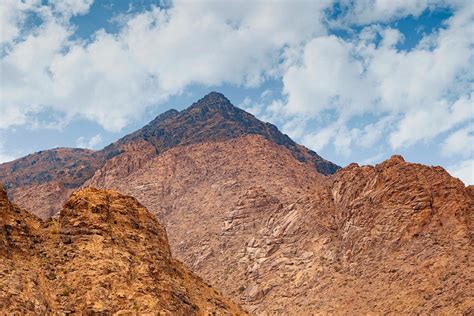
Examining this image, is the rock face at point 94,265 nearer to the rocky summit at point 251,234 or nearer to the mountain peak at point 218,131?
the rocky summit at point 251,234

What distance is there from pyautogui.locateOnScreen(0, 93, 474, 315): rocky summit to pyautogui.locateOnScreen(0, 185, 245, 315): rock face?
0.10m

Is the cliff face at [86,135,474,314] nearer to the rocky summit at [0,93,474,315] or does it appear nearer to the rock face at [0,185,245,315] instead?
the rocky summit at [0,93,474,315]

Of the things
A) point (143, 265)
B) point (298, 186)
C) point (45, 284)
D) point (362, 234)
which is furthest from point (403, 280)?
point (298, 186)

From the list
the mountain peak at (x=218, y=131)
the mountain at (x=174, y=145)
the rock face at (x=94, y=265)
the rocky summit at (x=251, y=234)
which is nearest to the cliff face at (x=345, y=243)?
the rocky summit at (x=251, y=234)

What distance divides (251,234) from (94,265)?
6442 centimetres

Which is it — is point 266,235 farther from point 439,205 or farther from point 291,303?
point 439,205

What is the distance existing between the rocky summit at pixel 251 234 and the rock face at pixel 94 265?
0.10 m

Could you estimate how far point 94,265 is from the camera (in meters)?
32.9

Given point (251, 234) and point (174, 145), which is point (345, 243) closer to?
point (251, 234)

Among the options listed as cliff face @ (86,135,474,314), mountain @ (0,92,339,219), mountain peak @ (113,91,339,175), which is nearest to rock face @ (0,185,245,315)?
Answer: cliff face @ (86,135,474,314)

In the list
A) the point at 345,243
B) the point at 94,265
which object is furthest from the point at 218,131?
the point at 94,265

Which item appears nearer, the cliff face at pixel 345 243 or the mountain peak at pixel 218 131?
the cliff face at pixel 345 243

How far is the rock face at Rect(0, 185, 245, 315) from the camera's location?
30.1 m

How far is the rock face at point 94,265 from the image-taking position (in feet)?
98.9
